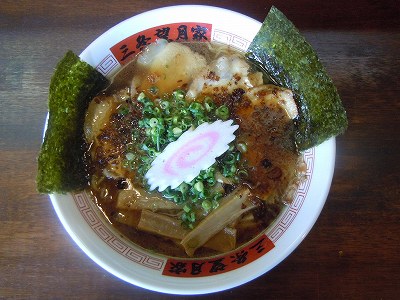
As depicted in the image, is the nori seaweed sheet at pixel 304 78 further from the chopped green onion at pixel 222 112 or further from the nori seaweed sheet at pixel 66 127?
the nori seaweed sheet at pixel 66 127

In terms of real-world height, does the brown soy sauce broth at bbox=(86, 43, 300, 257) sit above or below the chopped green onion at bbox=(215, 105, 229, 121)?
below

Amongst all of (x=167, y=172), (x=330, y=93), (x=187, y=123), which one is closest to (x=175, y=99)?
(x=187, y=123)

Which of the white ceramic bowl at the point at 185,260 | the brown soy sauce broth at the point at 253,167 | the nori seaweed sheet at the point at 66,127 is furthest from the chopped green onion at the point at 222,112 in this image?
the nori seaweed sheet at the point at 66,127

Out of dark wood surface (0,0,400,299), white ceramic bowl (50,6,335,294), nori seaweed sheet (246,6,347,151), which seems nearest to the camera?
white ceramic bowl (50,6,335,294)

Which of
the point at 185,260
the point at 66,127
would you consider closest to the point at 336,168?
the point at 185,260

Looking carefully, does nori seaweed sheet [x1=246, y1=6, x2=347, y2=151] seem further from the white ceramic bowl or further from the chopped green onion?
the chopped green onion

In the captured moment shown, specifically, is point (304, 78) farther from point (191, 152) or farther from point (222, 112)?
point (191, 152)

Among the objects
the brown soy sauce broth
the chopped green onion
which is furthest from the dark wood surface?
the chopped green onion
